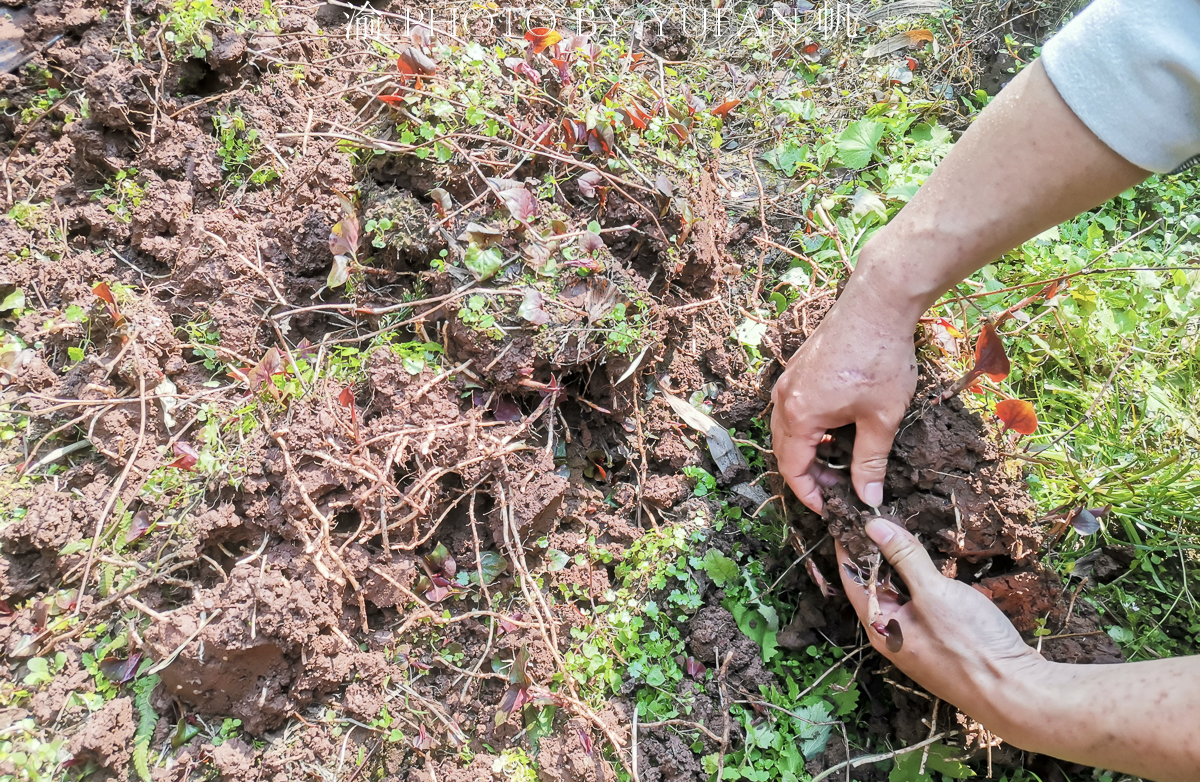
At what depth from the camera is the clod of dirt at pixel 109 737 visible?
1704 millimetres

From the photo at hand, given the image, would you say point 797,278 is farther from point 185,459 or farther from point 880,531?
point 185,459

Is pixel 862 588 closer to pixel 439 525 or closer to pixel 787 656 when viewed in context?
pixel 787 656

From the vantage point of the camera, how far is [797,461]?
1725mm

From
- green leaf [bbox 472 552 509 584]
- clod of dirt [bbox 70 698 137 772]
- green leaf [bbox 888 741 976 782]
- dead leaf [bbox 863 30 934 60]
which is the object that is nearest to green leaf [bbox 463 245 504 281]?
green leaf [bbox 472 552 509 584]

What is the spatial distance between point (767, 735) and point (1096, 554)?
3.71 feet

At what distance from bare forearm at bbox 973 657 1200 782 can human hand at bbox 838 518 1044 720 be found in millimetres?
29

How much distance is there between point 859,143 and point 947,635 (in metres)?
1.96

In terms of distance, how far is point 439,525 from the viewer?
6.33ft

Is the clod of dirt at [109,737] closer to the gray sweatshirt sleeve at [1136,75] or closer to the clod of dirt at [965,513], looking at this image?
the clod of dirt at [965,513]

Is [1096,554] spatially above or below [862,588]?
below

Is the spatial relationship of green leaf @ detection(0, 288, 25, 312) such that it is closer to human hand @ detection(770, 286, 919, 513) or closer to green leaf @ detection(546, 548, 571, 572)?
green leaf @ detection(546, 548, 571, 572)

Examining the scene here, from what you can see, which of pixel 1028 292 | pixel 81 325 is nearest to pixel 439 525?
pixel 81 325

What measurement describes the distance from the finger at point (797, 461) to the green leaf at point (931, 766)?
69 cm

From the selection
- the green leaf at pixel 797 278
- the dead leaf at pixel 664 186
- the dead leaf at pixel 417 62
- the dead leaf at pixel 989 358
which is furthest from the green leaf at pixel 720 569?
the dead leaf at pixel 417 62
